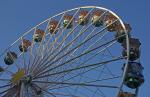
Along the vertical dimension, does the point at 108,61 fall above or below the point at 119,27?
below

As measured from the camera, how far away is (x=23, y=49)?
120 feet

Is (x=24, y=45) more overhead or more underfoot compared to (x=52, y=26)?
more underfoot

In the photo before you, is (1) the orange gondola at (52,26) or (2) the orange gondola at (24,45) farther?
(2) the orange gondola at (24,45)

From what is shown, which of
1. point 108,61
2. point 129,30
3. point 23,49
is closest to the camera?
point 108,61

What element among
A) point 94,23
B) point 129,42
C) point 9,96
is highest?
point 94,23

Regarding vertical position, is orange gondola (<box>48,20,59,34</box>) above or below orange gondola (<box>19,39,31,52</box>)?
above

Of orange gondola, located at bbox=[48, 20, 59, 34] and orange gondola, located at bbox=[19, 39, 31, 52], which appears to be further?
orange gondola, located at bbox=[19, 39, 31, 52]

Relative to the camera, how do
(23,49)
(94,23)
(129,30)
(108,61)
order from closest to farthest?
(108,61) → (129,30) → (94,23) → (23,49)

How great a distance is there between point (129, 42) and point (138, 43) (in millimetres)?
1170

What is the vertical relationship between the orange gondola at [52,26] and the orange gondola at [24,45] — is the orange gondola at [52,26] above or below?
above

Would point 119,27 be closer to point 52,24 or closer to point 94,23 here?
point 94,23

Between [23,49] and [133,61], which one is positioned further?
[23,49]

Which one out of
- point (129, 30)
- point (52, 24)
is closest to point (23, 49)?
point (52, 24)

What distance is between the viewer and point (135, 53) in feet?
98.7
